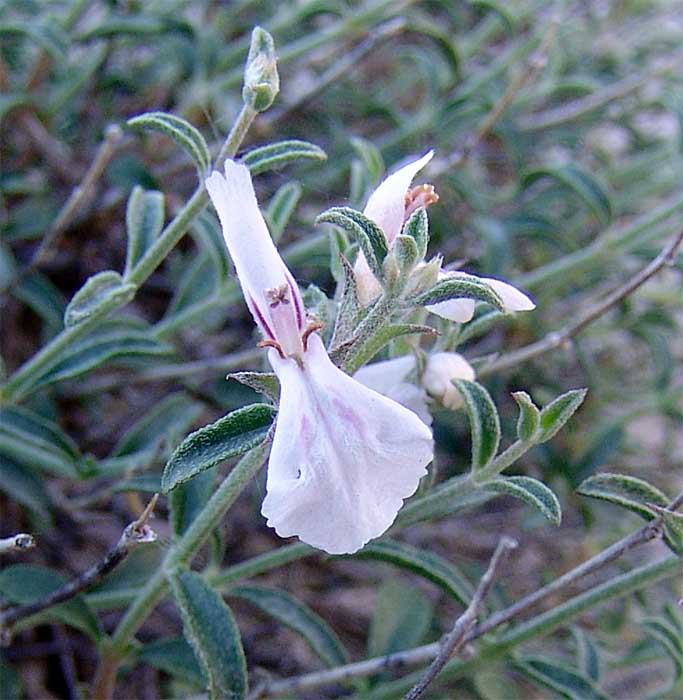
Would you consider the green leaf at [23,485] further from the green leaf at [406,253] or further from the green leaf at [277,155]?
the green leaf at [406,253]

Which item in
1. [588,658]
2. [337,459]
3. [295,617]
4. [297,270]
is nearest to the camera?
[337,459]

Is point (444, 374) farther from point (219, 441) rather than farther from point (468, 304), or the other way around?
point (219, 441)

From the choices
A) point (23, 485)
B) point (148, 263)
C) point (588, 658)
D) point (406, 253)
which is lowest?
point (588, 658)

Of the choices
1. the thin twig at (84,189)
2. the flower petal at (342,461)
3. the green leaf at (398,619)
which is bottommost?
the green leaf at (398,619)

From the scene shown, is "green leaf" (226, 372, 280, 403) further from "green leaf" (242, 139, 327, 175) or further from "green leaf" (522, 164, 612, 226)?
"green leaf" (522, 164, 612, 226)

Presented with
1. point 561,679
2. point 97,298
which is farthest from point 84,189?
point 561,679

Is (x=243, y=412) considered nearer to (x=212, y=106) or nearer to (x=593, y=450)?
(x=593, y=450)

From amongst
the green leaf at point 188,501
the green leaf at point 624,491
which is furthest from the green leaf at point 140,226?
the green leaf at point 624,491
